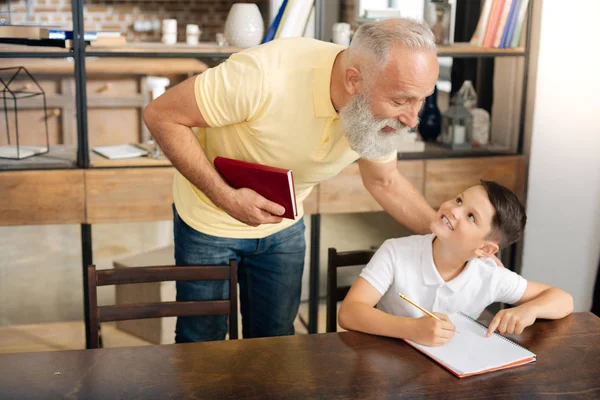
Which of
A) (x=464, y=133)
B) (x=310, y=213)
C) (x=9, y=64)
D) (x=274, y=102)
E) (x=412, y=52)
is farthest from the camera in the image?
(x=9, y=64)

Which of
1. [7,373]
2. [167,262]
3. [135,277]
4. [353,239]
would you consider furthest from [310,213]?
[7,373]

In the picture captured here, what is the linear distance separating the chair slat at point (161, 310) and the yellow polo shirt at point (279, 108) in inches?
15.5

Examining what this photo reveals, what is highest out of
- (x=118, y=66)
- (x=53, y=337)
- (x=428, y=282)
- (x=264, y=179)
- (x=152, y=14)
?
(x=152, y=14)

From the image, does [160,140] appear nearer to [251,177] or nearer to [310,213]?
[251,177]

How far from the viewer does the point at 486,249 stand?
71.9 inches

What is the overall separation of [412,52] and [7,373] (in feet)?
3.47

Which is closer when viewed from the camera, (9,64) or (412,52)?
(412,52)

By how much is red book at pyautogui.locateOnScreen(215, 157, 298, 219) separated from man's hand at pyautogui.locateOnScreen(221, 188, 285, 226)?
14 mm

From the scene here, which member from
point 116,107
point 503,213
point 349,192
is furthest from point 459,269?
point 116,107

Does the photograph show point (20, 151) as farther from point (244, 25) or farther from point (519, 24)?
point (519, 24)

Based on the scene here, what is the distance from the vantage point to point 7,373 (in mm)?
1436

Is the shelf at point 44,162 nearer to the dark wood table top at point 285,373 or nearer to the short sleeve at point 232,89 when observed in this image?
the short sleeve at point 232,89

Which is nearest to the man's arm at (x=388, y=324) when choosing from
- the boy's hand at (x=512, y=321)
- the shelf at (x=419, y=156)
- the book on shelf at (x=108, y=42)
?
the boy's hand at (x=512, y=321)

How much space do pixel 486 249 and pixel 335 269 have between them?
16.6 inches
